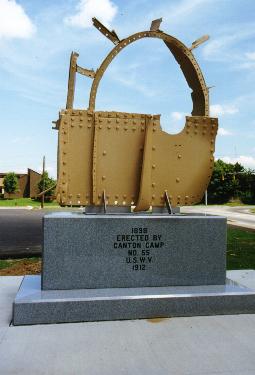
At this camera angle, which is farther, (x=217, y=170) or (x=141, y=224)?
(x=217, y=170)

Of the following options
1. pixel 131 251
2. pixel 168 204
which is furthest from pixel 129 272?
pixel 168 204

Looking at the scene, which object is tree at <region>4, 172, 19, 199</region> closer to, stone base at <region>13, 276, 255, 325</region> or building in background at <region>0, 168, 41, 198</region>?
building in background at <region>0, 168, 41, 198</region>

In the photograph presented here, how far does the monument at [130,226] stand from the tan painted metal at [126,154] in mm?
14

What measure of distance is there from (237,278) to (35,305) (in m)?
3.76

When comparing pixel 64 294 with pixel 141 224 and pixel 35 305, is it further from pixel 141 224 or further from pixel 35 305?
pixel 141 224

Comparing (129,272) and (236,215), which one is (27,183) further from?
(129,272)

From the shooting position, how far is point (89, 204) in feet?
17.8

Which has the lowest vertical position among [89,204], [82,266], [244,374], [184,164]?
[244,374]

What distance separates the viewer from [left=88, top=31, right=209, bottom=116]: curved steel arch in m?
5.38

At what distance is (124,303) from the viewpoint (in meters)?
4.66

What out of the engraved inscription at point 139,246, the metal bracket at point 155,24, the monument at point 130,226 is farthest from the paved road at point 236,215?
the metal bracket at point 155,24

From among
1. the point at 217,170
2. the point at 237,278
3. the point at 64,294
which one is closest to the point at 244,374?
the point at 64,294

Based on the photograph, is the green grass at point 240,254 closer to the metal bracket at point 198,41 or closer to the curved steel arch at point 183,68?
the curved steel arch at point 183,68

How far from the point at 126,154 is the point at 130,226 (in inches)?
40.5
